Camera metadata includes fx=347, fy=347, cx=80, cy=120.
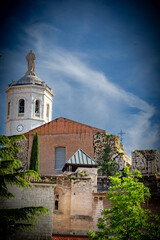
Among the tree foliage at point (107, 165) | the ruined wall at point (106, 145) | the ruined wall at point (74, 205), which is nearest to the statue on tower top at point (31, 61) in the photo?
the ruined wall at point (106, 145)

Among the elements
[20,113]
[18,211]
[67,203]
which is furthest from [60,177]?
[20,113]

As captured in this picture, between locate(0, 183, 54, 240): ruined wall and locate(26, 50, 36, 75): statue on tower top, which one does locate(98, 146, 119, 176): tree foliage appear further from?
locate(26, 50, 36, 75): statue on tower top

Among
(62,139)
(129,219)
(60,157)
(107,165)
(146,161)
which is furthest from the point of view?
(62,139)

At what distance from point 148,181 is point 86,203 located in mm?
5409

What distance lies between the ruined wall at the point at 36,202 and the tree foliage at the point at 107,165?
12.8 metres

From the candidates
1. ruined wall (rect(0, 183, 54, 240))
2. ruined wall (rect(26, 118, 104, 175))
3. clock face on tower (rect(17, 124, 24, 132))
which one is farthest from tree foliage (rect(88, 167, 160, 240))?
clock face on tower (rect(17, 124, 24, 132))

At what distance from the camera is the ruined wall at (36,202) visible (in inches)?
713

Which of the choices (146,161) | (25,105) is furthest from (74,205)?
(25,105)

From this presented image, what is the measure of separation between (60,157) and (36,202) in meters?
15.9

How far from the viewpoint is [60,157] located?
3497 centimetres

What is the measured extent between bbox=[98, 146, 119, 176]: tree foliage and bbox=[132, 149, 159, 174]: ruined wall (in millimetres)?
1839

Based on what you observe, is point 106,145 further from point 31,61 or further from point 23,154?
point 31,61

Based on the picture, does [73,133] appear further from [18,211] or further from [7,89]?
[18,211]

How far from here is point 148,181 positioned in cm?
2620
